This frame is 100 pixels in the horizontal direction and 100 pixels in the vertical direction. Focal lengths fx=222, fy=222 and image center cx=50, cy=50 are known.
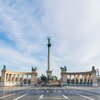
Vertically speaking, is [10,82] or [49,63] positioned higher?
[49,63]

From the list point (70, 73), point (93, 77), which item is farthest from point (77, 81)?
point (93, 77)

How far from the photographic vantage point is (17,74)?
352 ft

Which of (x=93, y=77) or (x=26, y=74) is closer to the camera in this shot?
(x=93, y=77)

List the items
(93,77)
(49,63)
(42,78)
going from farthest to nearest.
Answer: (42,78), (93,77), (49,63)

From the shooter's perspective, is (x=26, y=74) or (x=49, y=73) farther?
(x=26, y=74)

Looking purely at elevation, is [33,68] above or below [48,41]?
below

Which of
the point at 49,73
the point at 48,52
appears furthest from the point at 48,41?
the point at 49,73

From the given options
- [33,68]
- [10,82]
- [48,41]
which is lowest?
[10,82]

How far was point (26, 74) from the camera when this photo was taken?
4279 inches

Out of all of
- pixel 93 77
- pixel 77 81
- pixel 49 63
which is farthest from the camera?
pixel 77 81

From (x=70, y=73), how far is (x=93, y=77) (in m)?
13.0

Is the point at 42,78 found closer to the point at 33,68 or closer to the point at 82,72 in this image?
the point at 33,68

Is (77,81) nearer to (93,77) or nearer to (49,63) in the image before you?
(93,77)

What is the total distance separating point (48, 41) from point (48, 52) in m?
6.67
